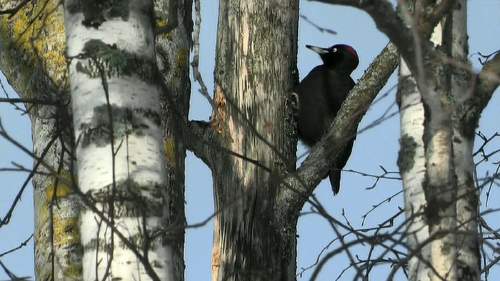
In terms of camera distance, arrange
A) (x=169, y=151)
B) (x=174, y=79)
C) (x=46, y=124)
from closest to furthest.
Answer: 1. (x=46, y=124)
2. (x=169, y=151)
3. (x=174, y=79)

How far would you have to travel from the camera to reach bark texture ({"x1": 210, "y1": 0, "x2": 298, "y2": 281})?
5.25 meters

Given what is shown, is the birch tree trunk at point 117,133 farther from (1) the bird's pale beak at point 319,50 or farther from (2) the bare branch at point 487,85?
(1) the bird's pale beak at point 319,50

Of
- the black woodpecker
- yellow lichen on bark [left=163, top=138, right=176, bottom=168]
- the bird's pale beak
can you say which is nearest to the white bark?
yellow lichen on bark [left=163, top=138, right=176, bottom=168]

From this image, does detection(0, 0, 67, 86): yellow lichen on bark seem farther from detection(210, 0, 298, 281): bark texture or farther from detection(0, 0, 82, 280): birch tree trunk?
detection(210, 0, 298, 281): bark texture

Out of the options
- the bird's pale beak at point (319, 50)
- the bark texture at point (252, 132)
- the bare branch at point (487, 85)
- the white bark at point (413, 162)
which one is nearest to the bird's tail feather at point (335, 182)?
the bird's pale beak at point (319, 50)

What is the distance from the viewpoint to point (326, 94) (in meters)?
7.13

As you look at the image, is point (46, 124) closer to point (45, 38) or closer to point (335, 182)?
point (45, 38)

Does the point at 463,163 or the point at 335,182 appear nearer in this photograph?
the point at 463,163

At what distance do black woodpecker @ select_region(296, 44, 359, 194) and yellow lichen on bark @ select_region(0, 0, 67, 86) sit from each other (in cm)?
141

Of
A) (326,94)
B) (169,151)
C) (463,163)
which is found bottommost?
(463,163)

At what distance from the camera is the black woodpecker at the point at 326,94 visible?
21.2 feet

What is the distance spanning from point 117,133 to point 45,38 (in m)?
1.86

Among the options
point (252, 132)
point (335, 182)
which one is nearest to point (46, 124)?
point (252, 132)

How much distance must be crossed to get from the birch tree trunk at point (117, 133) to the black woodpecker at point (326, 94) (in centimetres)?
263
